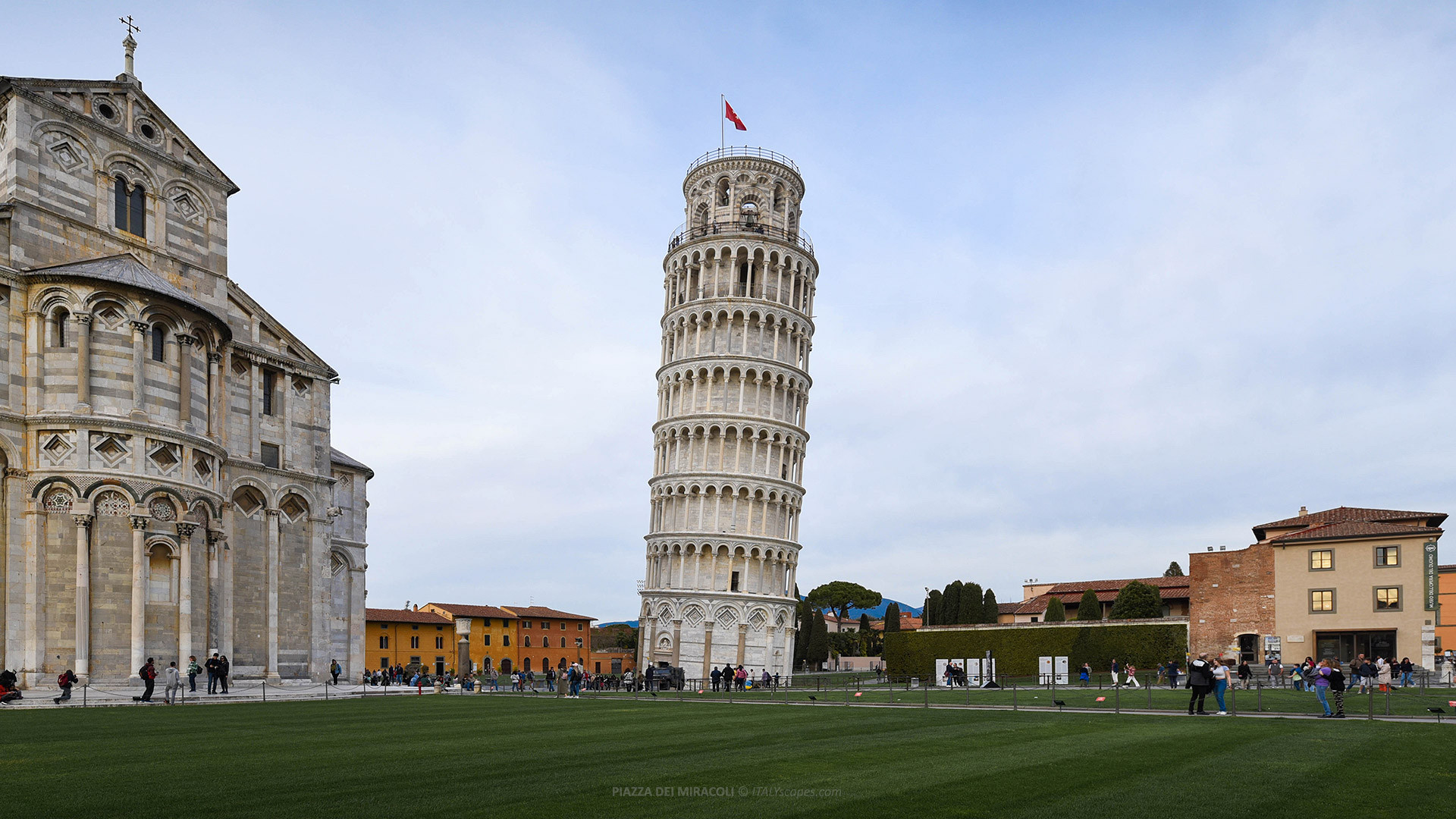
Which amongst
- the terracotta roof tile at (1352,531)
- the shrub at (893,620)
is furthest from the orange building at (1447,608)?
the shrub at (893,620)

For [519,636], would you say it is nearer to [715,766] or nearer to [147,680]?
[147,680]

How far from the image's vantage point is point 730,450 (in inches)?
2953

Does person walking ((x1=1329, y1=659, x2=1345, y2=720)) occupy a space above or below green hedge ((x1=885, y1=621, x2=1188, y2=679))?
above

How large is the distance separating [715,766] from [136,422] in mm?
28744

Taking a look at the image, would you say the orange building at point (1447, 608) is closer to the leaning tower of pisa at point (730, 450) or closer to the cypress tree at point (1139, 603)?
the cypress tree at point (1139, 603)

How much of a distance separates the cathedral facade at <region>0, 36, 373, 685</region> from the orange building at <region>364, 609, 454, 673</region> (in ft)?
187

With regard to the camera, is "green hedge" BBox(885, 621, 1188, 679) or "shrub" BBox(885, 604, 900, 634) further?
"shrub" BBox(885, 604, 900, 634)

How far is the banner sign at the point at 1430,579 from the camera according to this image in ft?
179

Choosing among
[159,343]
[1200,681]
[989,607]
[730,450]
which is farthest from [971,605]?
[159,343]

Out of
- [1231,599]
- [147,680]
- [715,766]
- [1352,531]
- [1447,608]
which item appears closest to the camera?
[715,766]

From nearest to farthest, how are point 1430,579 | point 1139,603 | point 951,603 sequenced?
1. point 1430,579
2. point 1139,603
3. point 951,603

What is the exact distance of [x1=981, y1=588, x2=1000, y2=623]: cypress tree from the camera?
281 feet

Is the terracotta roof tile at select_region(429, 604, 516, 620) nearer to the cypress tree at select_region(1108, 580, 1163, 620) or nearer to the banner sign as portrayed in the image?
the cypress tree at select_region(1108, 580, 1163, 620)

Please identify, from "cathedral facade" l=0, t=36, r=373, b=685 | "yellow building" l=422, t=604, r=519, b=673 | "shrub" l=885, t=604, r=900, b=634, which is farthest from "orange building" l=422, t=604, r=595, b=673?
"cathedral facade" l=0, t=36, r=373, b=685
